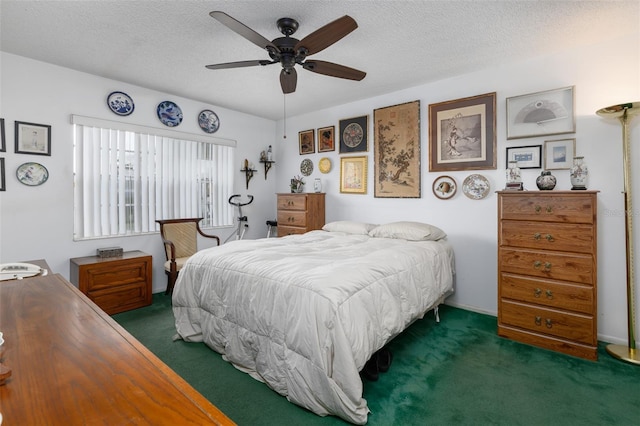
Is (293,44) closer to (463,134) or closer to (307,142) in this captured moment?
(463,134)

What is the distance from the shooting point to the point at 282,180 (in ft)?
18.2

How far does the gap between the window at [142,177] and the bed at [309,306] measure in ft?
5.76

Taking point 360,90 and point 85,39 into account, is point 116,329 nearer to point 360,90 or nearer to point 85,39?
point 85,39

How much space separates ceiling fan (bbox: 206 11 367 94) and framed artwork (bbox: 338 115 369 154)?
1.77m

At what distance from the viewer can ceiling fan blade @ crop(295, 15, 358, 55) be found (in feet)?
6.12

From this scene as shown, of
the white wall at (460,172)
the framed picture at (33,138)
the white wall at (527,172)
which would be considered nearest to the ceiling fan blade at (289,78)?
the white wall at (460,172)

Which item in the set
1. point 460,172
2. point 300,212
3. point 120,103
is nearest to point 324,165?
point 300,212

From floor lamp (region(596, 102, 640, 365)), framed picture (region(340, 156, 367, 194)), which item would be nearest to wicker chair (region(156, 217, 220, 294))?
framed picture (region(340, 156, 367, 194))

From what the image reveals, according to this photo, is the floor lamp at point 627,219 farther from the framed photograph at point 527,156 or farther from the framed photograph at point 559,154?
the framed photograph at point 527,156

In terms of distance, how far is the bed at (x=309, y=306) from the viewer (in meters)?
1.69

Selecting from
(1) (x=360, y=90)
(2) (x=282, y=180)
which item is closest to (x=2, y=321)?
(1) (x=360, y=90)

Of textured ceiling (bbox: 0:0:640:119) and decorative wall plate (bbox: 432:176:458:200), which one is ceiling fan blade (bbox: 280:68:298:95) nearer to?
textured ceiling (bbox: 0:0:640:119)

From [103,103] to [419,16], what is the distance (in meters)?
3.52

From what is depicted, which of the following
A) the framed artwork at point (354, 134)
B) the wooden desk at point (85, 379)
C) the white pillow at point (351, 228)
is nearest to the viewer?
the wooden desk at point (85, 379)
